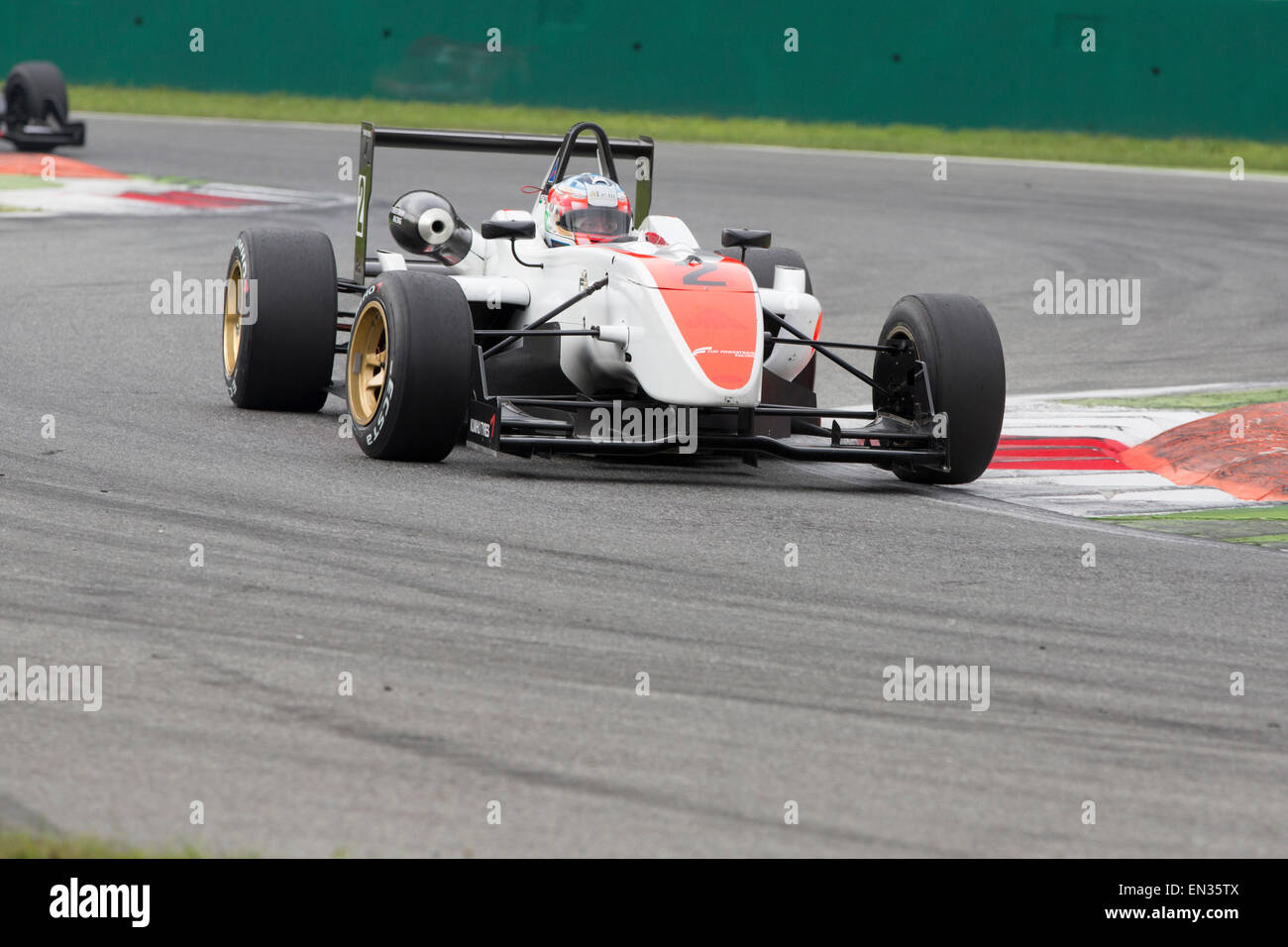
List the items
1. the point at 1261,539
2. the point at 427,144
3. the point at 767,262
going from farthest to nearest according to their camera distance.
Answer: the point at 767,262, the point at 427,144, the point at 1261,539

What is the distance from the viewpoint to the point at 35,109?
904 inches

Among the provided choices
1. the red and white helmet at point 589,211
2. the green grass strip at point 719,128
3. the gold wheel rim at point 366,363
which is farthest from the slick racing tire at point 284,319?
the green grass strip at point 719,128

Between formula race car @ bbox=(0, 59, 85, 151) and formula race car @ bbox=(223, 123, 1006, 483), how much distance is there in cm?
1413

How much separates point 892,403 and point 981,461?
0.59 meters

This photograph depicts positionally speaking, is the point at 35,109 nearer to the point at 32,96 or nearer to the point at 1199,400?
the point at 32,96

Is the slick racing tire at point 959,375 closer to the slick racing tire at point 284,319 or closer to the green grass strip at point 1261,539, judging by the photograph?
the green grass strip at point 1261,539

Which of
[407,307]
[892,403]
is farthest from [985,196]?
[407,307]

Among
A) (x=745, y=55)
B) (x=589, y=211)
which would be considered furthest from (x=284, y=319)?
(x=745, y=55)

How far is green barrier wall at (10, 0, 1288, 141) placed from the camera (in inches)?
1077

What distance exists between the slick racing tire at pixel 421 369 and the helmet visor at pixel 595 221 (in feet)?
3.47

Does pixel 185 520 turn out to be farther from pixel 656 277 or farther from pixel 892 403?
pixel 892 403

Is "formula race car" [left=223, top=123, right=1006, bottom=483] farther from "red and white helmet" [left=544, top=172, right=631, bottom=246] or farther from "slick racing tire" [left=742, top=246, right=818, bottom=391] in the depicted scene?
"slick racing tire" [left=742, top=246, right=818, bottom=391]

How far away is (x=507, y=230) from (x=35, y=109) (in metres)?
15.7

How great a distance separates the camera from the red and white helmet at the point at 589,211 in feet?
29.9
